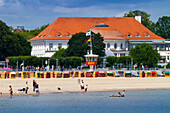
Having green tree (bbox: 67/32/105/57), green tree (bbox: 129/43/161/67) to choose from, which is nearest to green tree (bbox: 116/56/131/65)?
green tree (bbox: 129/43/161/67)

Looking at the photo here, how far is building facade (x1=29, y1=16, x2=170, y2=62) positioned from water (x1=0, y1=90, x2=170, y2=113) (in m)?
82.9

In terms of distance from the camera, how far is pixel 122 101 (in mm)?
50594

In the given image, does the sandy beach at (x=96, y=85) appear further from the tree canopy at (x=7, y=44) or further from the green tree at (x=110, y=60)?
the green tree at (x=110, y=60)

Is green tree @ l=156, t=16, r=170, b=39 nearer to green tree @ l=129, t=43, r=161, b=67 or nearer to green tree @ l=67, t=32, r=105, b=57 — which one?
green tree @ l=67, t=32, r=105, b=57

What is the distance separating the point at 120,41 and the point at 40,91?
90725 mm

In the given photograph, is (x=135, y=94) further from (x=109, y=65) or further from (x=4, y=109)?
(x=109, y=65)

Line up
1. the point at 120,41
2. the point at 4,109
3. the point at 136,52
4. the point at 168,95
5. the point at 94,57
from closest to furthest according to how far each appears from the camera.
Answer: the point at 4,109 → the point at 168,95 → the point at 94,57 → the point at 136,52 → the point at 120,41

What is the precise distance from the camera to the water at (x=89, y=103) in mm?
45750

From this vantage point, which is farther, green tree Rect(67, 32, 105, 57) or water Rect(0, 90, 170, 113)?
green tree Rect(67, 32, 105, 57)

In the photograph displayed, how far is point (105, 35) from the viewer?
144 meters

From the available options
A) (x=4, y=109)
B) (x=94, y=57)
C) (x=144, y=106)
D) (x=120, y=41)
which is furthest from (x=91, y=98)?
(x=120, y=41)

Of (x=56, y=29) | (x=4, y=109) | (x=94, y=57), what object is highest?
(x=56, y=29)

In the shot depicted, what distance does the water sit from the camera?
4575 centimetres

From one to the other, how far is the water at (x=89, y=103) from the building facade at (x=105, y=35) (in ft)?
272
